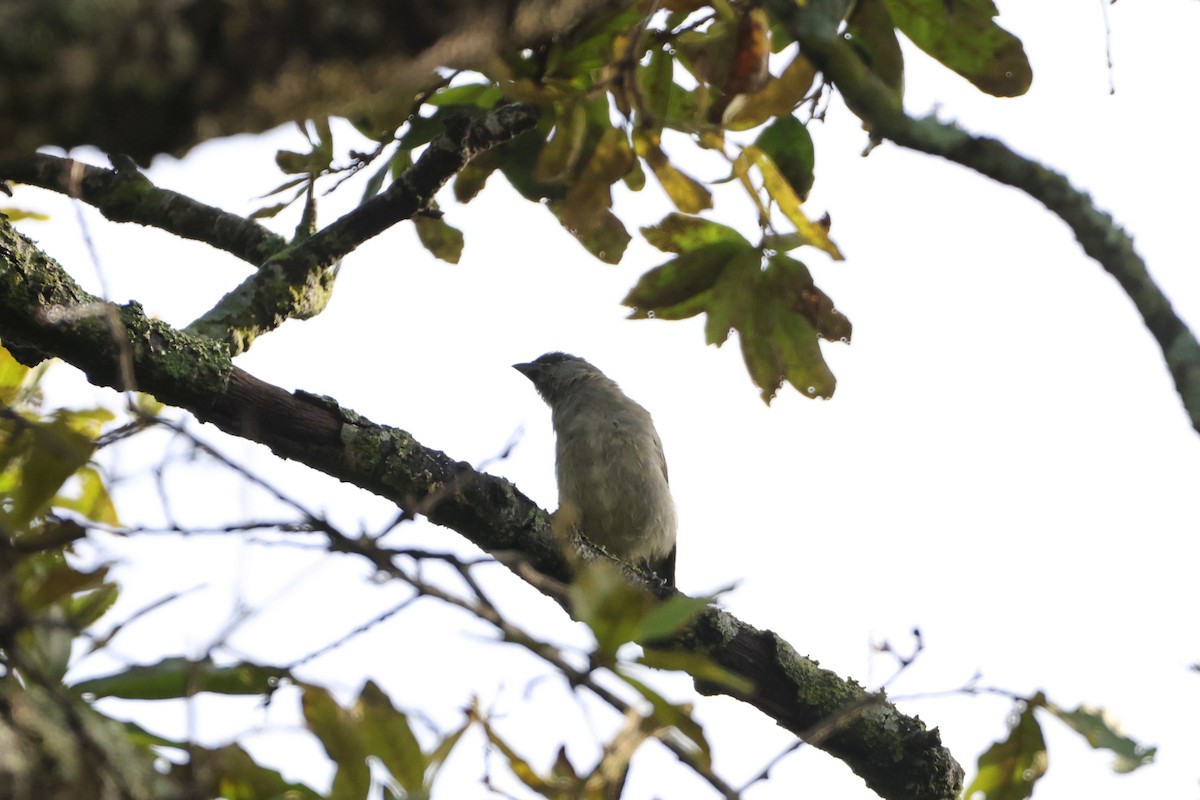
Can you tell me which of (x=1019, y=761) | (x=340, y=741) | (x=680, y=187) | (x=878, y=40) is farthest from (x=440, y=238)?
(x=1019, y=761)

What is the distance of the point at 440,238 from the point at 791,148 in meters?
1.60

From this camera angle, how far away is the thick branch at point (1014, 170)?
1.66 m

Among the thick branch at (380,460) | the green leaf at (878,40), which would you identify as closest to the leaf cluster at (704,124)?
the green leaf at (878,40)

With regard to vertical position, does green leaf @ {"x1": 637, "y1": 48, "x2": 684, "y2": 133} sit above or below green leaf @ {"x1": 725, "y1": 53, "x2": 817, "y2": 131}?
above

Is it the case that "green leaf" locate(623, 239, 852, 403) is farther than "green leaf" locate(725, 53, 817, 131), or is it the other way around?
"green leaf" locate(623, 239, 852, 403)

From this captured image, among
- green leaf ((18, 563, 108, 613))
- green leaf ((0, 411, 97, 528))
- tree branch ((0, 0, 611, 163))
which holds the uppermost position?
tree branch ((0, 0, 611, 163))

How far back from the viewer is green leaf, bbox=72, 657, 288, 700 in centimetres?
163

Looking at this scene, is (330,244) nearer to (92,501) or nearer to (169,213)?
(169,213)

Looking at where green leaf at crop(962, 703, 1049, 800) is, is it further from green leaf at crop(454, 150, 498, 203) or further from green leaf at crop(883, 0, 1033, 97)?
green leaf at crop(454, 150, 498, 203)

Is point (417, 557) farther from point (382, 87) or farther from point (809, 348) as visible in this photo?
point (809, 348)

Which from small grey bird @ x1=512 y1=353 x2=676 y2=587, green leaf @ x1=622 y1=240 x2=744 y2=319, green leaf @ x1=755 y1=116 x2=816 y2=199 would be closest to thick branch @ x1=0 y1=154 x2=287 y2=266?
green leaf @ x1=622 y1=240 x2=744 y2=319

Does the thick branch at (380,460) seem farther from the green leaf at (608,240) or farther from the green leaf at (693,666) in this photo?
the green leaf at (693,666)

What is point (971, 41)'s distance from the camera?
101 inches

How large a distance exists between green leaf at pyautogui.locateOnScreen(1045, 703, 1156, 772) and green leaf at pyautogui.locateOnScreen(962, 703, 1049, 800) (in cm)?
7
